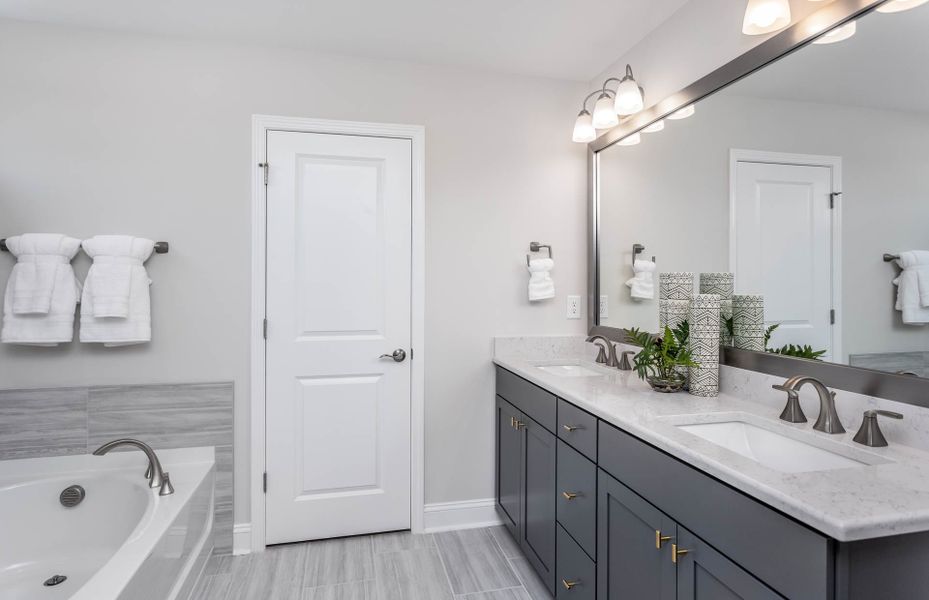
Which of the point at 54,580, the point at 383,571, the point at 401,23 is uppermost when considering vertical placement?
the point at 401,23

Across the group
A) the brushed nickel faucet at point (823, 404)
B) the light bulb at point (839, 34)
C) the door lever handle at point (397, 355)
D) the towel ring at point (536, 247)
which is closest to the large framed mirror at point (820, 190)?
the light bulb at point (839, 34)

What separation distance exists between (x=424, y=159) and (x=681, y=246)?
4.36 feet

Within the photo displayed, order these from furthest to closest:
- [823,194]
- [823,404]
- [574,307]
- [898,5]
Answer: [574,307]
[823,194]
[823,404]
[898,5]

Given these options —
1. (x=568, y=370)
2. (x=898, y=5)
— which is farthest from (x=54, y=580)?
(x=898, y=5)

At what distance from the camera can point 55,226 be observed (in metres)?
2.26

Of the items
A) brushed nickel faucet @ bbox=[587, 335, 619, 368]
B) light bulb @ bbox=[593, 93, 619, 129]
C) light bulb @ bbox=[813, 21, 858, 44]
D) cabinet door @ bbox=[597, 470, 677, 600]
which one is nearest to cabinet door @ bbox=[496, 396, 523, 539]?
brushed nickel faucet @ bbox=[587, 335, 619, 368]

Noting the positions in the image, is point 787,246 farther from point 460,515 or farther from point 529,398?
point 460,515

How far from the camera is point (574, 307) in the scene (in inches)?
112

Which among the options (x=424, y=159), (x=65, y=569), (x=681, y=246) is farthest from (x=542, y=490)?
(x=65, y=569)

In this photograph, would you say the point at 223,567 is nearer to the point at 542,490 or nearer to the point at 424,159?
the point at 542,490

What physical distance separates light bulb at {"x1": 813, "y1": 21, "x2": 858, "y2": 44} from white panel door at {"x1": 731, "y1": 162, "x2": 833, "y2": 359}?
1.16 ft

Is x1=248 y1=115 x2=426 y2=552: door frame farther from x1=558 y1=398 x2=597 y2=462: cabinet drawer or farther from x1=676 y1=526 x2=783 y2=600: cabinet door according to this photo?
x1=676 y1=526 x2=783 y2=600: cabinet door

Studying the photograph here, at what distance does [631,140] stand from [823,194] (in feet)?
3.55

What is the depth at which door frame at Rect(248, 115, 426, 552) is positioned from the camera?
2453mm
